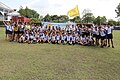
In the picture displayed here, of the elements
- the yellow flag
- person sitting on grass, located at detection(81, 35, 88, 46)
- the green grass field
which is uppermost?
the yellow flag

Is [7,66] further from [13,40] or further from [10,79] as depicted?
[13,40]

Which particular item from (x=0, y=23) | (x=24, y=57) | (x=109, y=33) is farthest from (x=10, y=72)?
(x=0, y=23)

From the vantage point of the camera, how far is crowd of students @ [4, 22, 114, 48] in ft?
45.8

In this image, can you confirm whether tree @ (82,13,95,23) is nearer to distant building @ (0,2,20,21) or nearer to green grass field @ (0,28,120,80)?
distant building @ (0,2,20,21)

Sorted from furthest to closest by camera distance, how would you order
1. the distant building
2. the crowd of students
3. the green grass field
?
the distant building → the crowd of students → the green grass field

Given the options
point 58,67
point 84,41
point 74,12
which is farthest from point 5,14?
point 58,67

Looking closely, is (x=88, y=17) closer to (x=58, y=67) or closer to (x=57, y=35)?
(x=57, y=35)

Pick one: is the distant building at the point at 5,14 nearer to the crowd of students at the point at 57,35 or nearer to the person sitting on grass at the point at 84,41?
the crowd of students at the point at 57,35

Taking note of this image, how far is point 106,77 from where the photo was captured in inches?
265

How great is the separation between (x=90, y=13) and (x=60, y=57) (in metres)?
51.0

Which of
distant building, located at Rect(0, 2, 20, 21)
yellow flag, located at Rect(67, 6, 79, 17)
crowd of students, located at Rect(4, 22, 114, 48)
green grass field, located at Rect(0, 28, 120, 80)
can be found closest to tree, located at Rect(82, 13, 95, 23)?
distant building, located at Rect(0, 2, 20, 21)

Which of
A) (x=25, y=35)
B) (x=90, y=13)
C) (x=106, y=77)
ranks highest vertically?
(x=90, y=13)

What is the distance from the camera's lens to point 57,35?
14.7 meters

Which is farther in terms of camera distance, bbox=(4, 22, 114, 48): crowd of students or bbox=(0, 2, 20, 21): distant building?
bbox=(0, 2, 20, 21): distant building
